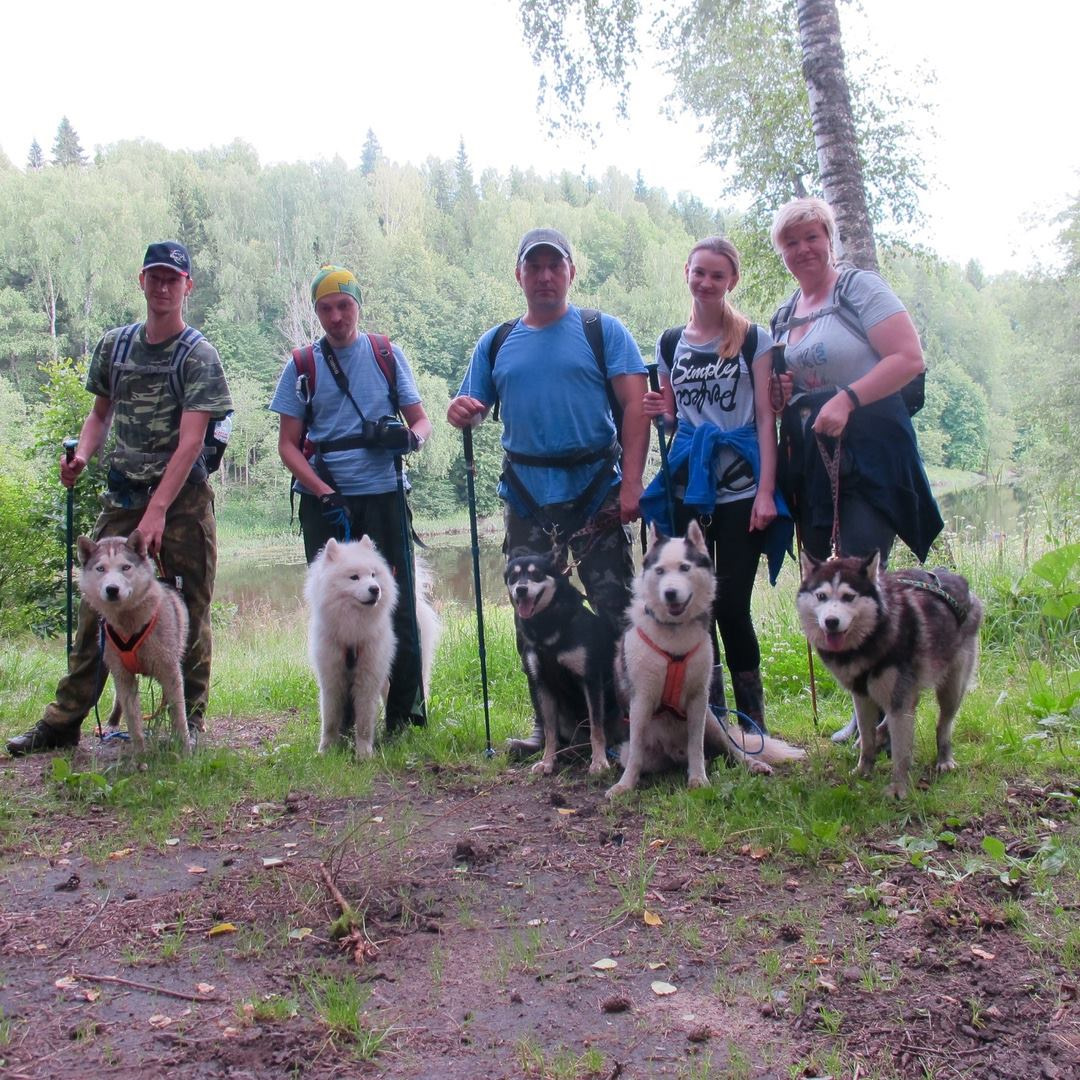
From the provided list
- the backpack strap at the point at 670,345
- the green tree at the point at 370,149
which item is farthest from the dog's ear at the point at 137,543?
the green tree at the point at 370,149

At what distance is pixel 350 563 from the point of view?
4.42 metres

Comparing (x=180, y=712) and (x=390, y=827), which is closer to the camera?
(x=390, y=827)

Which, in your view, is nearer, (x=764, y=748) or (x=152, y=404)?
(x=764, y=748)

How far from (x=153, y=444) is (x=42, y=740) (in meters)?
1.67

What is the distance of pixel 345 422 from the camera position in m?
4.56

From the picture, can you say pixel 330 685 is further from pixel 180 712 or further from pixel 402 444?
pixel 402 444

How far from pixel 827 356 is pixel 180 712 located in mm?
3529

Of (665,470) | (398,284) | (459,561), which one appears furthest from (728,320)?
(398,284)

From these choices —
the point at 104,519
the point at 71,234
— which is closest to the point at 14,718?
the point at 104,519

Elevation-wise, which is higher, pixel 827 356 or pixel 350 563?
pixel 827 356

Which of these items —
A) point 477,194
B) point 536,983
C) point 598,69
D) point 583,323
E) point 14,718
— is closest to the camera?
point 536,983

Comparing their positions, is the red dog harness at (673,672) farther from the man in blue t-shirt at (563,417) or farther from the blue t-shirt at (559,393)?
the blue t-shirt at (559,393)

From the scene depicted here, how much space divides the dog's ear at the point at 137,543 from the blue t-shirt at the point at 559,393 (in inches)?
73.3

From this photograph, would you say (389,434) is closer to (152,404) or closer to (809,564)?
(152,404)
